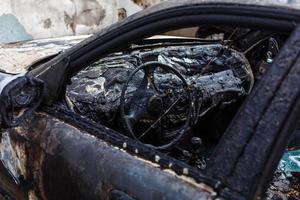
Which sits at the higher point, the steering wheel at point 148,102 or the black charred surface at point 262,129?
the black charred surface at point 262,129

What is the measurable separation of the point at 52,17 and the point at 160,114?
15.0ft

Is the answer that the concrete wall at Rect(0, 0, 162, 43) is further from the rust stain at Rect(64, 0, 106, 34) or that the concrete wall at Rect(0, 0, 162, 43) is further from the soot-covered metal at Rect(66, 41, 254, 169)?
the soot-covered metal at Rect(66, 41, 254, 169)

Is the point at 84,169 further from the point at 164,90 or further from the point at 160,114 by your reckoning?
the point at 164,90

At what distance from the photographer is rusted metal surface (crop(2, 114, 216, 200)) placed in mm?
1382

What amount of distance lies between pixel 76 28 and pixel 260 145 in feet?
20.2

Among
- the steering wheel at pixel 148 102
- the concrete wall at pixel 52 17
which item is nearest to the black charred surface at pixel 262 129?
the steering wheel at pixel 148 102

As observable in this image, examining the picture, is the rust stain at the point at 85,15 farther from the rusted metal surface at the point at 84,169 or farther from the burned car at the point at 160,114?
the rusted metal surface at the point at 84,169

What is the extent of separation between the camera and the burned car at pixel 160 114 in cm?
126

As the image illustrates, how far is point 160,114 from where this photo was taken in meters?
2.65

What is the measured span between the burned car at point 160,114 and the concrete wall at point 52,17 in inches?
142

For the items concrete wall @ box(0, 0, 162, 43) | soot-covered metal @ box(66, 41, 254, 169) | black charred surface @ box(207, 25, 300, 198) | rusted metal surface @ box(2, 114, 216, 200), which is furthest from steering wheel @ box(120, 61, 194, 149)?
concrete wall @ box(0, 0, 162, 43)

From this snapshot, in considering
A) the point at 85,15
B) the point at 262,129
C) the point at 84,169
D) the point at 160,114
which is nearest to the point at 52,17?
the point at 85,15

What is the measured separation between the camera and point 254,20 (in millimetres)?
1392

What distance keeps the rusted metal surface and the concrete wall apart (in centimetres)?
467
